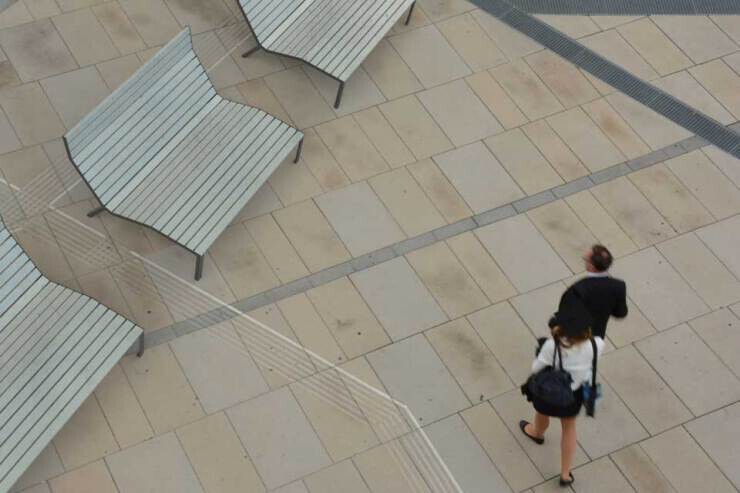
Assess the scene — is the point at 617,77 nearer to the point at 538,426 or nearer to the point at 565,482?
the point at 538,426

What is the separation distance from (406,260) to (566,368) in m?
1.93

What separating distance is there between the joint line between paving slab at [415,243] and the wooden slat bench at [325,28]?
1.43 m

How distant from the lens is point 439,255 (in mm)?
8234

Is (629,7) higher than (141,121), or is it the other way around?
(141,121)

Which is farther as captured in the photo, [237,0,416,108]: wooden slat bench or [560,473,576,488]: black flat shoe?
[237,0,416,108]: wooden slat bench

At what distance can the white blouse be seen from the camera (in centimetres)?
645

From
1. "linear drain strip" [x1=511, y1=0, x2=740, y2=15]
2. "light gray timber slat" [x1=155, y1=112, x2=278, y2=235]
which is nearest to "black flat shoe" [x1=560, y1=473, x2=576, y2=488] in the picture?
"light gray timber slat" [x1=155, y1=112, x2=278, y2=235]

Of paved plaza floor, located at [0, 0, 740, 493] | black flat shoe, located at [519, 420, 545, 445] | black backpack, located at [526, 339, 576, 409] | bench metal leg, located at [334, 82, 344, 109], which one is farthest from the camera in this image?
bench metal leg, located at [334, 82, 344, 109]

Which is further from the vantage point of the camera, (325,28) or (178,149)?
(325,28)

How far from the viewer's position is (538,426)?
23.6 feet

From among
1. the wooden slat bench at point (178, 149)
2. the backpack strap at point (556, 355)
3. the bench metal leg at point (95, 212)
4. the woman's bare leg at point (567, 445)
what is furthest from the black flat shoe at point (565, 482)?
the bench metal leg at point (95, 212)

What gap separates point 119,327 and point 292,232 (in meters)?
1.58

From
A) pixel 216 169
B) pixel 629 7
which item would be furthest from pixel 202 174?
pixel 629 7

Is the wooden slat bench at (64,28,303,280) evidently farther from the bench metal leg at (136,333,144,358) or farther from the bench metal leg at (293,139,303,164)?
the bench metal leg at (136,333,144,358)
